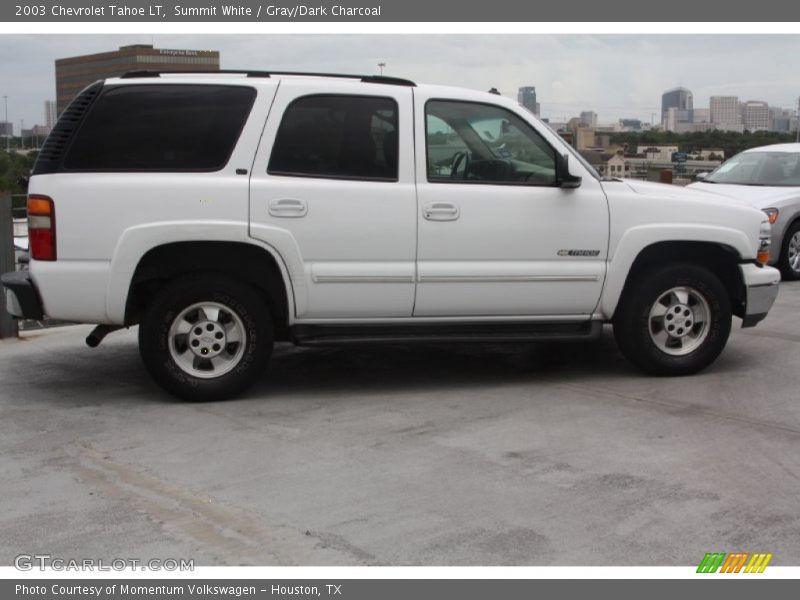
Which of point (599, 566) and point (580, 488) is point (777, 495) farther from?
point (599, 566)

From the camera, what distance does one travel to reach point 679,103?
2412cm

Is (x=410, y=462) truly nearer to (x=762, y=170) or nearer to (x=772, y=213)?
(x=772, y=213)

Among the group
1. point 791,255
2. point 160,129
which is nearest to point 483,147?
point 160,129

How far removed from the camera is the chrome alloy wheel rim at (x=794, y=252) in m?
12.9

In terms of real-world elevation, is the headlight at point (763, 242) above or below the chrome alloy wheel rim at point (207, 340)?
above

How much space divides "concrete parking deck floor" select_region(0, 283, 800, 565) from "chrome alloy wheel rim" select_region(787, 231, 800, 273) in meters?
4.89

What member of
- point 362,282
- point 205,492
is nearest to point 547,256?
point 362,282

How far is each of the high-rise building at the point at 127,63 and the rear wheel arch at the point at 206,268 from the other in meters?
1.18

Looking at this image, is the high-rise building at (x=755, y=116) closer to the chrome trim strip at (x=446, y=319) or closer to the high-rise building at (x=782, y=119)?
the high-rise building at (x=782, y=119)

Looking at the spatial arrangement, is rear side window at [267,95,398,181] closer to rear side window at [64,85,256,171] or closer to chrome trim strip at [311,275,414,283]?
rear side window at [64,85,256,171]

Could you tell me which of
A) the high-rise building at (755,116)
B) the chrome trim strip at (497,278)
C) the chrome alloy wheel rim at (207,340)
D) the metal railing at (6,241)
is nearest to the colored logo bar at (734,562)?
the chrome trim strip at (497,278)

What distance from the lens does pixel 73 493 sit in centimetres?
524

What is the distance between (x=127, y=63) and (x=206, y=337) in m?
2.48

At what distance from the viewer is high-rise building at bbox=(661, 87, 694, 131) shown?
22.5 m
